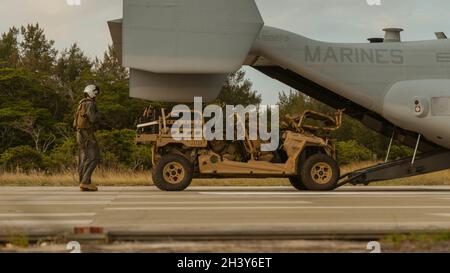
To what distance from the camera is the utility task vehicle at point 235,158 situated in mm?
14305

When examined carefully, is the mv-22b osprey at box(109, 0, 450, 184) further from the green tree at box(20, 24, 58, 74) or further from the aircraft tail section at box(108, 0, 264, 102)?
the green tree at box(20, 24, 58, 74)

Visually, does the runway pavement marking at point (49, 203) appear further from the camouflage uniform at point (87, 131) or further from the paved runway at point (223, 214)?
the camouflage uniform at point (87, 131)

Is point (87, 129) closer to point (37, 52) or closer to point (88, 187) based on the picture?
point (88, 187)

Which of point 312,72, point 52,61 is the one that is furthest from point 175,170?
point 52,61

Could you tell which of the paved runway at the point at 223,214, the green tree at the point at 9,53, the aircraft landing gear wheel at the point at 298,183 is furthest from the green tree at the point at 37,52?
the paved runway at the point at 223,214

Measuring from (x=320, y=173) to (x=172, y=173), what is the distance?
274 cm

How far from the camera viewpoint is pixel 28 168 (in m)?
24.5

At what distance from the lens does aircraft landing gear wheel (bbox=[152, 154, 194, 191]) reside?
14.2m

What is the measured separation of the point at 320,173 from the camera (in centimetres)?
1469

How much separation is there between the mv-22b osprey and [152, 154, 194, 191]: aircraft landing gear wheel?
1.16m

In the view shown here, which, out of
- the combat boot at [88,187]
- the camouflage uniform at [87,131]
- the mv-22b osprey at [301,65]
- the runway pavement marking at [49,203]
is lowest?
the runway pavement marking at [49,203]

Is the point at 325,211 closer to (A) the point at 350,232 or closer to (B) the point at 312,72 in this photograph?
(A) the point at 350,232
